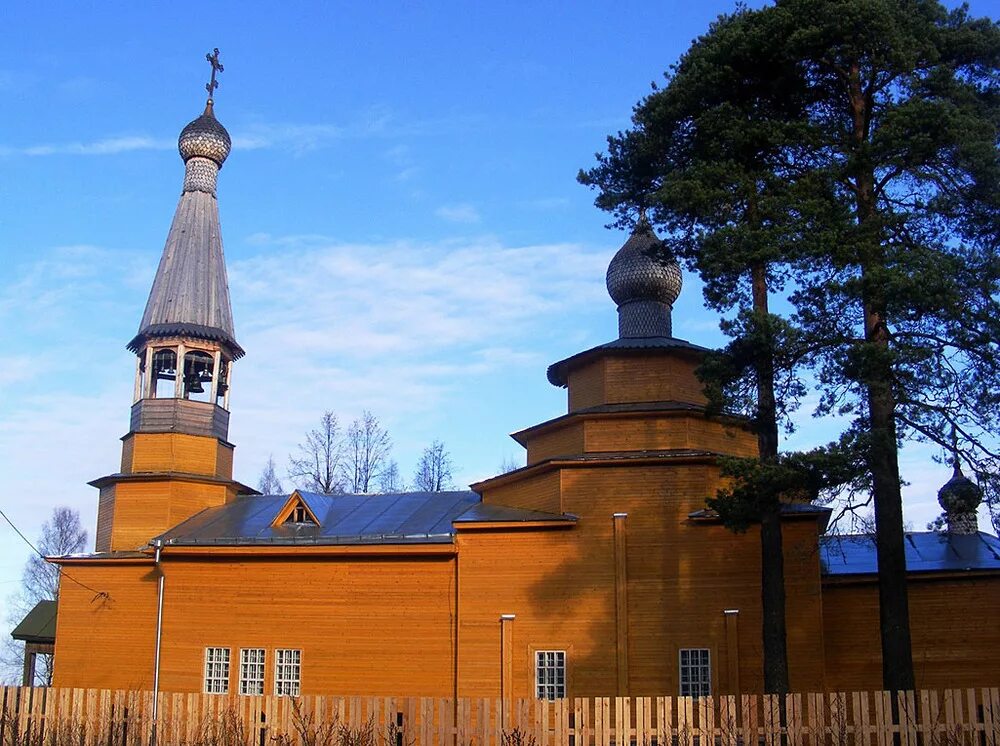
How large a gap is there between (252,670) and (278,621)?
1.08 meters

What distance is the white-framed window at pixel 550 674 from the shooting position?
1881 centimetres

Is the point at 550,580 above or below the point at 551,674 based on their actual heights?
above

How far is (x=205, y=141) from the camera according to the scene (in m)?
28.0

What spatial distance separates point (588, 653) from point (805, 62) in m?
10.4

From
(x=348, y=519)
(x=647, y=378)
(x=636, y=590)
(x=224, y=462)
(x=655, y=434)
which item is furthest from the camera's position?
(x=224, y=462)

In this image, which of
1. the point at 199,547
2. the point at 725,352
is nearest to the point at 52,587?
the point at 199,547

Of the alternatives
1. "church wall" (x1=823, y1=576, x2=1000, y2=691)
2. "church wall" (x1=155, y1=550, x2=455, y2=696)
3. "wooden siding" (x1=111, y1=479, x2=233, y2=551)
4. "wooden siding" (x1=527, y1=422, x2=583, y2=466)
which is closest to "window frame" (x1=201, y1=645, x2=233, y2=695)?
"church wall" (x1=155, y1=550, x2=455, y2=696)

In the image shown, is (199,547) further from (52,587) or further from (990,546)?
(52,587)

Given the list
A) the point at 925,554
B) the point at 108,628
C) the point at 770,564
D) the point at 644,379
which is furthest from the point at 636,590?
the point at 108,628

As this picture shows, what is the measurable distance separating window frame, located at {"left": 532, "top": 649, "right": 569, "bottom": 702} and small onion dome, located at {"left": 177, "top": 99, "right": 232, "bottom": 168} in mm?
16281

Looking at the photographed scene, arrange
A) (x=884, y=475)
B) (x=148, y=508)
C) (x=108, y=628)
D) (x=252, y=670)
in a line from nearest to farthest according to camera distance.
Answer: (x=884, y=475) → (x=252, y=670) → (x=108, y=628) → (x=148, y=508)

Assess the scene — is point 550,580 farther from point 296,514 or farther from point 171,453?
point 171,453

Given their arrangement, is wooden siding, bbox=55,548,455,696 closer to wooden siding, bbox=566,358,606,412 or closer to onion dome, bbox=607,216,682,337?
wooden siding, bbox=566,358,606,412

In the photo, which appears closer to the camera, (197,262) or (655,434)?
(655,434)
